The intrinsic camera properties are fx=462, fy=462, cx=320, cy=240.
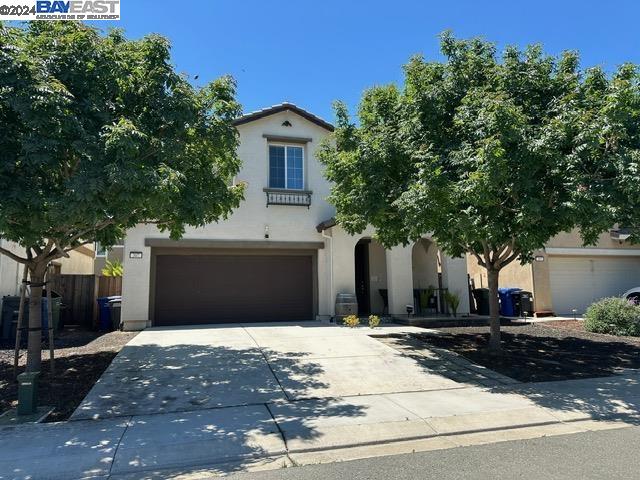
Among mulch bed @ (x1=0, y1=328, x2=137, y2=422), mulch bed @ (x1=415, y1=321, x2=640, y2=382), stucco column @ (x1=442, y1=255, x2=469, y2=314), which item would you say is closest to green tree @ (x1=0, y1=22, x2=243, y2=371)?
mulch bed @ (x1=0, y1=328, x2=137, y2=422)

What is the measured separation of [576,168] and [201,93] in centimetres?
672

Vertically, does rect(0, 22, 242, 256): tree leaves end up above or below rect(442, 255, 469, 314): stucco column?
above

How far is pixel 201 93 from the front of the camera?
865cm

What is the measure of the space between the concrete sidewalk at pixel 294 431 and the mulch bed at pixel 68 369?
1158 mm

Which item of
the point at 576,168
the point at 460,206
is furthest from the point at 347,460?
the point at 576,168

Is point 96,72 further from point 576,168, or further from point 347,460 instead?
point 576,168

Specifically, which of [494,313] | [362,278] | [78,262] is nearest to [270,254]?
[362,278]

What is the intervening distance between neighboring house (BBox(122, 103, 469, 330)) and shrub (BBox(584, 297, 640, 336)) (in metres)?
3.94

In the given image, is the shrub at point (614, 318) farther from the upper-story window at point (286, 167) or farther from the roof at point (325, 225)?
the upper-story window at point (286, 167)

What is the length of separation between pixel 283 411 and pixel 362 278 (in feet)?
36.4

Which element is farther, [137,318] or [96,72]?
[137,318]

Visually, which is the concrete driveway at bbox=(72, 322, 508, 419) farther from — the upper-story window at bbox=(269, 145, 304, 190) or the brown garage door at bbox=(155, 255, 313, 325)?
the upper-story window at bbox=(269, 145, 304, 190)

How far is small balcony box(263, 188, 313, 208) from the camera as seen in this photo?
15258 millimetres

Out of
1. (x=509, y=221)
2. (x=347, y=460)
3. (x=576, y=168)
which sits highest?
(x=576, y=168)
